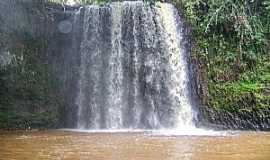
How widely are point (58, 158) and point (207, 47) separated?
785cm

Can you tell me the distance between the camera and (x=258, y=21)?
1490 centimetres

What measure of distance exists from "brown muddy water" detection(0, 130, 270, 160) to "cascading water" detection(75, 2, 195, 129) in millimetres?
2284

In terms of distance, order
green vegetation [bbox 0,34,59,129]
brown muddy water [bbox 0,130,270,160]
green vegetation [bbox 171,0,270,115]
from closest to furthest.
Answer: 1. brown muddy water [bbox 0,130,270,160]
2. green vegetation [bbox 0,34,59,129]
3. green vegetation [bbox 171,0,270,115]

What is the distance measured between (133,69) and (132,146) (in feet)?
17.6

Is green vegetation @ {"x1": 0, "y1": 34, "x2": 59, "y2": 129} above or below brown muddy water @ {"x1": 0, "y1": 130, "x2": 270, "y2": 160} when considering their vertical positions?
above

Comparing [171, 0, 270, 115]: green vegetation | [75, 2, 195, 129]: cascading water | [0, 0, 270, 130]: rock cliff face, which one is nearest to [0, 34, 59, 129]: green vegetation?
[0, 0, 270, 130]: rock cliff face

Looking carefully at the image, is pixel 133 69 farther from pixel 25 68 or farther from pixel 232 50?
pixel 25 68

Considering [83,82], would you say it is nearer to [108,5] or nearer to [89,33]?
[89,33]

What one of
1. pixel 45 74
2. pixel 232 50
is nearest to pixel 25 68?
pixel 45 74

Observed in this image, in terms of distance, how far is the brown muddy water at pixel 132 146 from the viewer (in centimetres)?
802

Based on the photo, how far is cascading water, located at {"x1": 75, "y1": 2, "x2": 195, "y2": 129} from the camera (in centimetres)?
1401

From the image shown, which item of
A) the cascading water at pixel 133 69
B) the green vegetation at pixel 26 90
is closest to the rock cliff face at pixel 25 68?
the green vegetation at pixel 26 90

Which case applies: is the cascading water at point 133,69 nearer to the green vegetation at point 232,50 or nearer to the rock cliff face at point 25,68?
the green vegetation at point 232,50

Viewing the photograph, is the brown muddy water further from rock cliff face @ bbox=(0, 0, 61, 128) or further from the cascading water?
the cascading water
